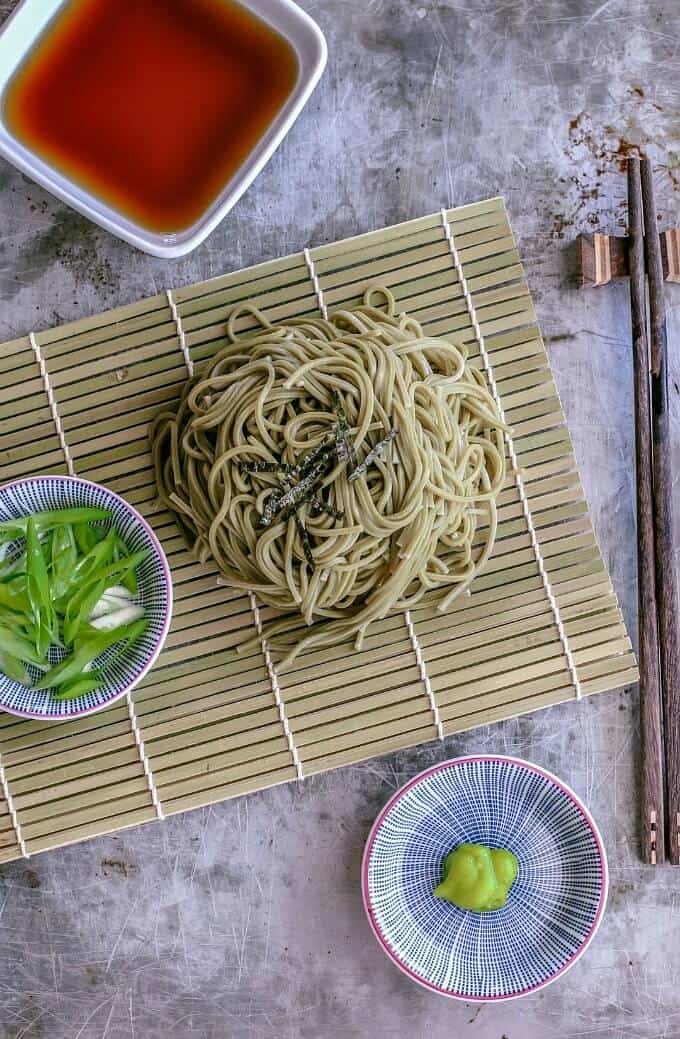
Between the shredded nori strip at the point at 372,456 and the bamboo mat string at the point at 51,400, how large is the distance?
2.62 feet

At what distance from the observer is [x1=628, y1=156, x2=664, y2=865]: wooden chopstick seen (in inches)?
94.3

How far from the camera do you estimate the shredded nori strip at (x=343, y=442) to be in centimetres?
205

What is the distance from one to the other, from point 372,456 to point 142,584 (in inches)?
26.2

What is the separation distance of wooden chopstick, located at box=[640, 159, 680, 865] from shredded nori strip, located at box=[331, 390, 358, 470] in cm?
87

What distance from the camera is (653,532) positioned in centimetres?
240

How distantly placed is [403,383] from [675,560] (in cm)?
96

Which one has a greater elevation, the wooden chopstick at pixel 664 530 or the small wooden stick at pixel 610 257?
the small wooden stick at pixel 610 257

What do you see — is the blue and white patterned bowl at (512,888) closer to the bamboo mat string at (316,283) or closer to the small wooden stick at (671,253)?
the bamboo mat string at (316,283)

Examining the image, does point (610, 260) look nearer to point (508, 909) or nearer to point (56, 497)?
point (56, 497)

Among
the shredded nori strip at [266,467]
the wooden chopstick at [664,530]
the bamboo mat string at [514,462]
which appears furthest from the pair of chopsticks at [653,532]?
the shredded nori strip at [266,467]

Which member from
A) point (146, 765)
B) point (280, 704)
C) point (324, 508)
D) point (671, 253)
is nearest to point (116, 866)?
point (146, 765)

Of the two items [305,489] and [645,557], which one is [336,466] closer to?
[305,489]

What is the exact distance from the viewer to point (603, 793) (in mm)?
2490

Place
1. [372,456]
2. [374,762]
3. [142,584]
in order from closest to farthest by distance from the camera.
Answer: [372,456], [142,584], [374,762]
